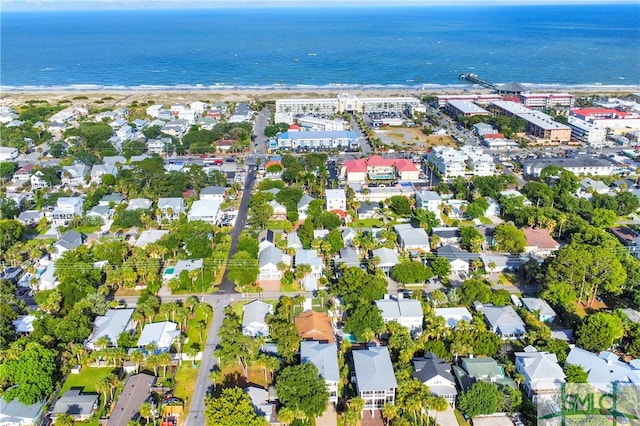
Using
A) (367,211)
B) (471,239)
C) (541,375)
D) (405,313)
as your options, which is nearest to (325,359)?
(405,313)

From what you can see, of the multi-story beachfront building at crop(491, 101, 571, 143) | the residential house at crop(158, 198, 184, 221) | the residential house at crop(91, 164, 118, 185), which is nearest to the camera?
the residential house at crop(158, 198, 184, 221)

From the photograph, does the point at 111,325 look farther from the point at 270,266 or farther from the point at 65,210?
the point at 65,210

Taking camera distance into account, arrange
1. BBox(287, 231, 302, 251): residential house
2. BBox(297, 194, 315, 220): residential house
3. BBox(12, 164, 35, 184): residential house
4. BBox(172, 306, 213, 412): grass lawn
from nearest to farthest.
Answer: BBox(172, 306, 213, 412): grass lawn → BBox(287, 231, 302, 251): residential house → BBox(297, 194, 315, 220): residential house → BBox(12, 164, 35, 184): residential house

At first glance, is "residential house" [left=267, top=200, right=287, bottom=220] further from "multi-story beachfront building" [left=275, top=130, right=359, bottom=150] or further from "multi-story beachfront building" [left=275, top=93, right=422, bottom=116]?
"multi-story beachfront building" [left=275, top=93, right=422, bottom=116]

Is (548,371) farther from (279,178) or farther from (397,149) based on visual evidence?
(397,149)

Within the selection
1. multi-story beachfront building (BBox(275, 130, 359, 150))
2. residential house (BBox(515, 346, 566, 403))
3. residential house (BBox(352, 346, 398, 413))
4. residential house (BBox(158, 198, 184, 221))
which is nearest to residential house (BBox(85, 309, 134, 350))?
residential house (BBox(352, 346, 398, 413))

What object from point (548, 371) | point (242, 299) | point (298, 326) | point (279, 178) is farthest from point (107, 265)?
point (548, 371)

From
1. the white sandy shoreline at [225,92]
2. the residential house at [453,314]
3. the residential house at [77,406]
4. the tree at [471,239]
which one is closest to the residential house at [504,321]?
the residential house at [453,314]
